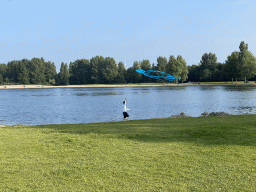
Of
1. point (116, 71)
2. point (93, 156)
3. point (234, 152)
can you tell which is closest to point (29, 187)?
point (93, 156)

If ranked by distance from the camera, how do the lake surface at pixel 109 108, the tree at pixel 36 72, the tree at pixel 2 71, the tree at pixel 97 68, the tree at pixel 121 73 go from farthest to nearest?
1. the tree at pixel 97 68
2. the tree at pixel 2 71
3. the tree at pixel 36 72
4. the tree at pixel 121 73
5. the lake surface at pixel 109 108

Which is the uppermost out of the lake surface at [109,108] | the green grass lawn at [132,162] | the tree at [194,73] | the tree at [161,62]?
the tree at [161,62]

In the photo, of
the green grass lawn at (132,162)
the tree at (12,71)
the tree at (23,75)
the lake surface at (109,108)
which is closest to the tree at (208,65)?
the lake surface at (109,108)

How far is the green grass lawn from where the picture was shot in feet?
17.6

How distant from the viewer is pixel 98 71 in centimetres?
17750

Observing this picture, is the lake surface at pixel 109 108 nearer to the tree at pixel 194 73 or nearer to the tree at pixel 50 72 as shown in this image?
the tree at pixel 194 73

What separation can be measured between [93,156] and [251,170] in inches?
176

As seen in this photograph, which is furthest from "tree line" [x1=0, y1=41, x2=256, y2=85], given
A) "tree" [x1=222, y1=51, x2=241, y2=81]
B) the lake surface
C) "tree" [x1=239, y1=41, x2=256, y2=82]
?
the lake surface

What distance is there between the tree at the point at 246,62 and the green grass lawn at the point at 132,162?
117282 mm

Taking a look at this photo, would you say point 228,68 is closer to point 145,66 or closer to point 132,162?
point 145,66

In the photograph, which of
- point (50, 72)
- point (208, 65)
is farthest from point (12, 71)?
point (208, 65)

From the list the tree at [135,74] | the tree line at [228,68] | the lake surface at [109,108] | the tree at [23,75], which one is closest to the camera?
the lake surface at [109,108]

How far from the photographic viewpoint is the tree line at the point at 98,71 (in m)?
140

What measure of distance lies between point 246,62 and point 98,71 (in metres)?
102
